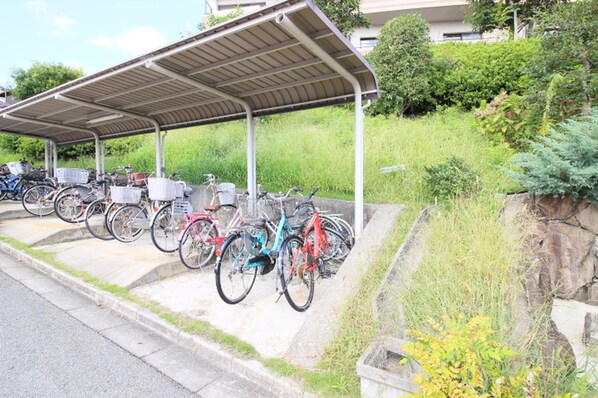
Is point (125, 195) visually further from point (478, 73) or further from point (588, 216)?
point (478, 73)

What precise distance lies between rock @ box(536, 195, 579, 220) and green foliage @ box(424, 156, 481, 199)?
733 mm

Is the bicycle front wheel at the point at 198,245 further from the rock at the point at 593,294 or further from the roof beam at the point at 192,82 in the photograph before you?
the rock at the point at 593,294

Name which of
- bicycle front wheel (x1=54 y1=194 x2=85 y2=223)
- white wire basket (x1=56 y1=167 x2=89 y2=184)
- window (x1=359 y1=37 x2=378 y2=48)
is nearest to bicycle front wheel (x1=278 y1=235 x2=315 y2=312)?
bicycle front wheel (x1=54 y1=194 x2=85 y2=223)

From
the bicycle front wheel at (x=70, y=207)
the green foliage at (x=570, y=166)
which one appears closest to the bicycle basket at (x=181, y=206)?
the bicycle front wheel at (x=70, y=207)

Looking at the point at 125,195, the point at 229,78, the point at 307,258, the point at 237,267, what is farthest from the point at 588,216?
the point at 125,195

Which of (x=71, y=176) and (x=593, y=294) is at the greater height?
(x=71, y=176)

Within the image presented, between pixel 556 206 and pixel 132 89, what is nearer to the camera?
pixel 556 206

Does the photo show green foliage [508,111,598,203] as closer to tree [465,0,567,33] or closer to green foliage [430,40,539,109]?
green foliage [430,40,539,109]

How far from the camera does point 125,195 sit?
5664mm

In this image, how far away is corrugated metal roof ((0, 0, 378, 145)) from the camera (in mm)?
3572

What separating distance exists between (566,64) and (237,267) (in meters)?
5.43

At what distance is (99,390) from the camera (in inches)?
95.5

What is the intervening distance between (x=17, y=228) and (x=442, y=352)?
7.96 metres

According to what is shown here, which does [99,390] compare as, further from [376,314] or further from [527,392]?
[527,392]
